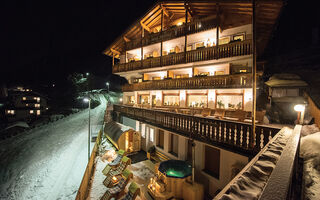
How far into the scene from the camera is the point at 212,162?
32.4 feet

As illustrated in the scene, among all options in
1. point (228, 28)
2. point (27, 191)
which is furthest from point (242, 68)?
point (27, 191)

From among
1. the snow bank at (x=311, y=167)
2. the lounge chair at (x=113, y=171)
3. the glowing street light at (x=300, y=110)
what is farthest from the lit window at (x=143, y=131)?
the snow bank at (x=311, y=167)

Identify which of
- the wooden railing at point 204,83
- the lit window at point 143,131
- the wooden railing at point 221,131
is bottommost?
the lit window at point 143,131

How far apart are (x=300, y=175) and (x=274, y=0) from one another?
1308 centimetres

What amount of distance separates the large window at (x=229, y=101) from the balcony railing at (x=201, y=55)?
4217mm

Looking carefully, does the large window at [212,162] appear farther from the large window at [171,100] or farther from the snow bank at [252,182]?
the large window at [171,100]

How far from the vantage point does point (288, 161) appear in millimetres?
1856

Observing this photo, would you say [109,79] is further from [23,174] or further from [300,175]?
[300,175]

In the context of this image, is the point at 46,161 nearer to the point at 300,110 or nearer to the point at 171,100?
the point at 171,100

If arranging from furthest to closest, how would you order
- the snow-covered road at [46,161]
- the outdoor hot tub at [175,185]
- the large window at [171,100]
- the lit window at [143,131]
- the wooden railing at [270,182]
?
the large window at [171,100] → the lit window at [143,131] → the snow-covered road at [46,161] → the outdoor hot tub at [175,185] → the wooden railing at [270,182]

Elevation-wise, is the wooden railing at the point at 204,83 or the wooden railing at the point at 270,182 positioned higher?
the wooden railing at the point at 204,83

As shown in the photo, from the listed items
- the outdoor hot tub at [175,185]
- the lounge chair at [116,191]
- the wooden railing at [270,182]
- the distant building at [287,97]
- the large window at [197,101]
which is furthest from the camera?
the large window at [197,101]

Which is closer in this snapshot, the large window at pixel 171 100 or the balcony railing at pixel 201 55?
the balcony railing at pixel 201 55

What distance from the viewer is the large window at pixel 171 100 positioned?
17.7m
